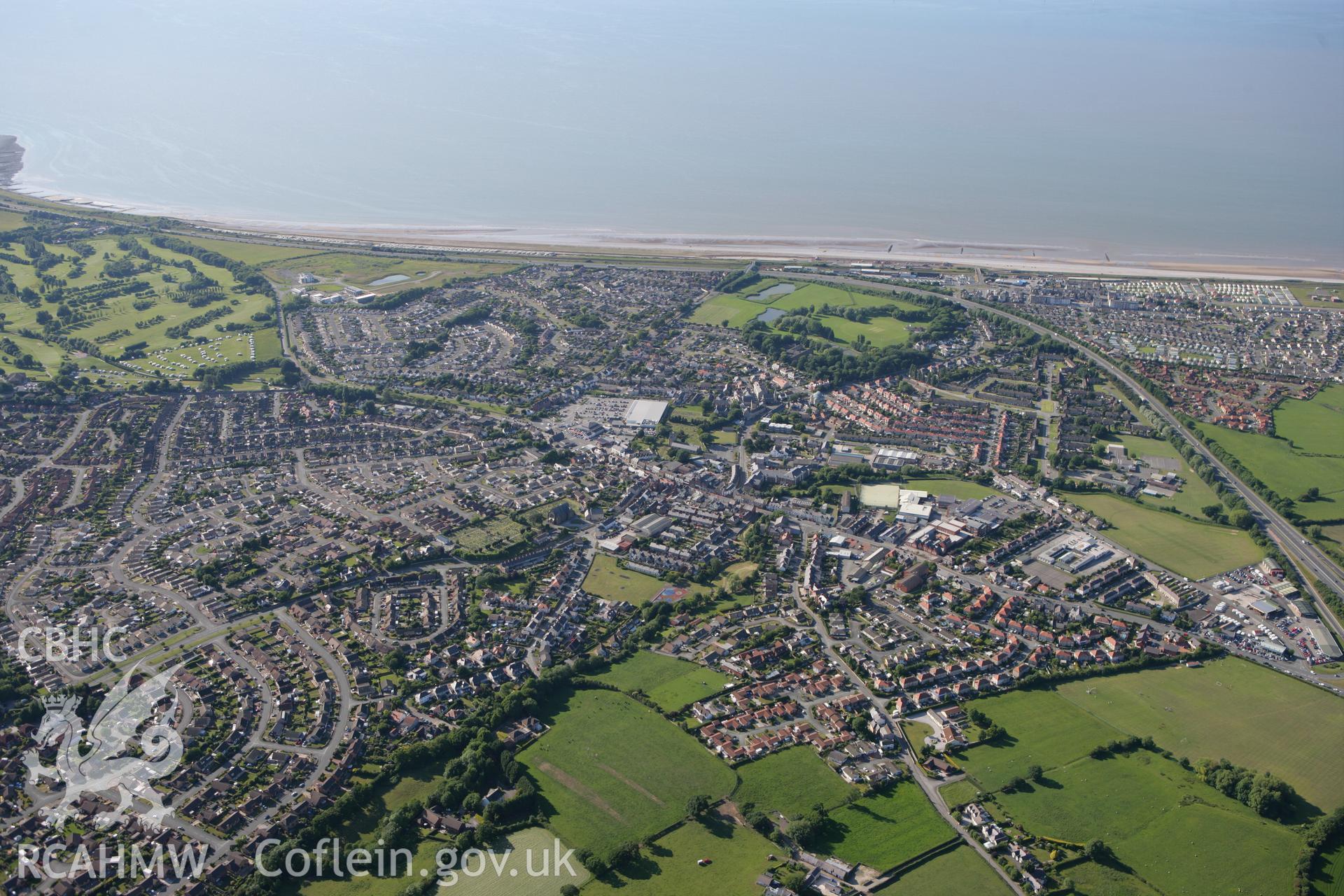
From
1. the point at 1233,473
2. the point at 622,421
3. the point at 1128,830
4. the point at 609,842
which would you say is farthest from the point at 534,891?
the point at 1233,473

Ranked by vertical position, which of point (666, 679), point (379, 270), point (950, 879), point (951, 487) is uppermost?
point (379, 270)

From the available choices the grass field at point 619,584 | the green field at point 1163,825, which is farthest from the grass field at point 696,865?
the grass field at point 619,584

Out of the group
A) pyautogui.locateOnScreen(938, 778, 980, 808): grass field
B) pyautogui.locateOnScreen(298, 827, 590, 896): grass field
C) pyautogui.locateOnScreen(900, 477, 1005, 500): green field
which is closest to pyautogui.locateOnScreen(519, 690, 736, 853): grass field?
pyautogui.locateOnScreen(298, 827, 590, 896): grass field

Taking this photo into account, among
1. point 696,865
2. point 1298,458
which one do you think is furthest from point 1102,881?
point 1298,458

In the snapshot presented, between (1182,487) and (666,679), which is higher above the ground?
(1182,487)

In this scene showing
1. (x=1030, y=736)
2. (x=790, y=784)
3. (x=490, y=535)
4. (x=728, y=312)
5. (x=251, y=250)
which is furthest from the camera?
(x=251, y=250)

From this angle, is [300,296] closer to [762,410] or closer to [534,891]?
[762,410]

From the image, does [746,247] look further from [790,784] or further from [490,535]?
[790,784]
